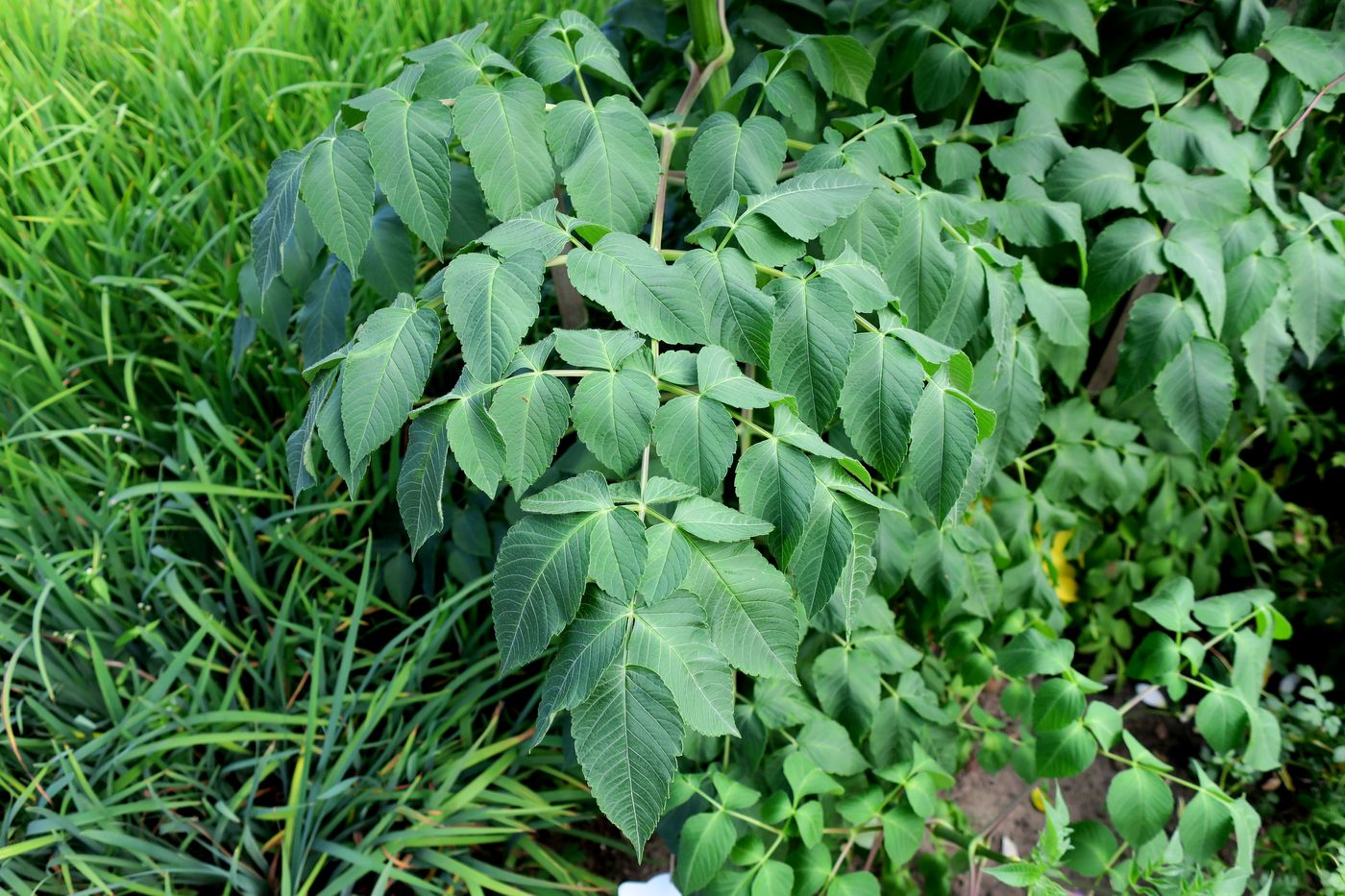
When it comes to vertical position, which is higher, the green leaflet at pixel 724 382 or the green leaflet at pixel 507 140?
the green leaflet at pixel 507 140

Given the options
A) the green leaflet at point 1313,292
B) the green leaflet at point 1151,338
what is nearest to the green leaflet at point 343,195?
the green leaflet at point 1151,338

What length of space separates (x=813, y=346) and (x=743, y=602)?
0.82ft

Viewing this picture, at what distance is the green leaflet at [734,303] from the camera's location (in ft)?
2.81

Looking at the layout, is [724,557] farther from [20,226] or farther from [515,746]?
[20,226]

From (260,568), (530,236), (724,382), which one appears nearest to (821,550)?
(724,382)

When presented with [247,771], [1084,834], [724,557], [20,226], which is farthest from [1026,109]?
→ [20,226]

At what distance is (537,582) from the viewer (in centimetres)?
75

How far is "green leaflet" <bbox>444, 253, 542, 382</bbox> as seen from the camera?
78 cm

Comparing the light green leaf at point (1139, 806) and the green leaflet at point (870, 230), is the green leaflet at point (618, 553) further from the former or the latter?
the light green leaf at point (1139, 806)

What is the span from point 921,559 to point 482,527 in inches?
29.3

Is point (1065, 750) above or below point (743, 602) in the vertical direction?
below

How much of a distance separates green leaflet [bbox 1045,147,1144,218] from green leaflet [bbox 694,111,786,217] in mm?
526

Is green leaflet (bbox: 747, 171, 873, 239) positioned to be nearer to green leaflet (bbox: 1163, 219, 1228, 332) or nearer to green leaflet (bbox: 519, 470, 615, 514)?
green leaflet (bbox: 519, 470, 615, 514)

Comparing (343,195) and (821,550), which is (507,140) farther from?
(821,550)
